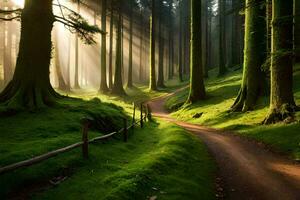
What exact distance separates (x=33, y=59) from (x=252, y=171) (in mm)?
9743

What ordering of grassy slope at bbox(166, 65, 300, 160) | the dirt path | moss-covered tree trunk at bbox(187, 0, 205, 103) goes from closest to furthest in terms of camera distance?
the dirt path < grassy slope at bbox(166, 65, 300, 160) < moss-covered tree trunk at bbox(187, 0, 205, 103)

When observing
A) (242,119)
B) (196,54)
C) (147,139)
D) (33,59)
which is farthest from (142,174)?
(196,54)

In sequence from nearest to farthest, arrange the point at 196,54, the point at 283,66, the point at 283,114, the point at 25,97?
the point at 25,97, the point at 283,114, the point at 283,66, the point at 196,54

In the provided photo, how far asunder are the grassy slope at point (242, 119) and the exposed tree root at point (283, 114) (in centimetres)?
34

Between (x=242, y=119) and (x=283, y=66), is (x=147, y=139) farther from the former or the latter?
(x=283, y=66)

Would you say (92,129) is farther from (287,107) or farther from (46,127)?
(287,107)

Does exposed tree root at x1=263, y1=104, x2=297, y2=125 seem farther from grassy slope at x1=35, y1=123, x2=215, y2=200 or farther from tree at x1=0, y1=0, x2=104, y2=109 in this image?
tree at x1=0, y1=0, x2=104, y2=109

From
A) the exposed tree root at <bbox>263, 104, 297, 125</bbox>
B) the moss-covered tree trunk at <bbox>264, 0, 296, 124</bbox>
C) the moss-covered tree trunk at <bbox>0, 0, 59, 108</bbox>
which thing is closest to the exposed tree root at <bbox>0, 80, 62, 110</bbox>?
the moss-covered tree trunk at <bbox>0, 0, 59, 108</bbox>

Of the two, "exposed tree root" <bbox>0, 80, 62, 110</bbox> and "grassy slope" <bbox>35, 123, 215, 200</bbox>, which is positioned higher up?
"exposed tree root" <bbox>0, 80, 62, 110</bbox>

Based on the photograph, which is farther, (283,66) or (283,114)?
(283,66)

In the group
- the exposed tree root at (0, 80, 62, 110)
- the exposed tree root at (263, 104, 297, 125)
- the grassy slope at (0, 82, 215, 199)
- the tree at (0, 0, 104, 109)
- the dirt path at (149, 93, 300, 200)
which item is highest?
the tree at (0, 0, 104, 109)

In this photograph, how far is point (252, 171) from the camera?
11.1 meters

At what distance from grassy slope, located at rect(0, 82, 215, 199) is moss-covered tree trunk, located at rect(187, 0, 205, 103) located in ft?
42.3

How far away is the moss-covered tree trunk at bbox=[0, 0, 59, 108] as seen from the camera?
1485 centimetres
